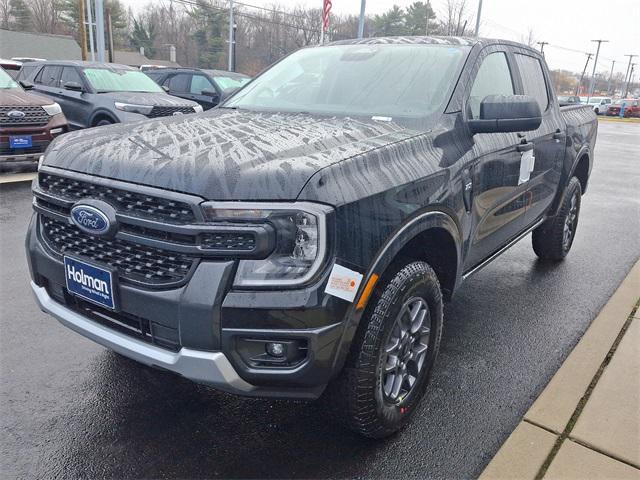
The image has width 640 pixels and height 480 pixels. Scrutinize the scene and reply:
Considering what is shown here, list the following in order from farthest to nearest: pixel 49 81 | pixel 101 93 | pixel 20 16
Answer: pixel 20 16, pixel 49 81, pixel 101 93

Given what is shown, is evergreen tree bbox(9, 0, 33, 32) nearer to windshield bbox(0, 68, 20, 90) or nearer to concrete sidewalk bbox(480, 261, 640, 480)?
windshield bbox(0, 68, 20, 90)

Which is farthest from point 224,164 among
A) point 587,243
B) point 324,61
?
point 587,243

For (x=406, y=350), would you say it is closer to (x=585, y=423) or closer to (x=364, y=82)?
(x=585, y=423)

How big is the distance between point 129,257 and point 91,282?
9.1 inches

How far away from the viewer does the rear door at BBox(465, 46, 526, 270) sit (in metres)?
3.00

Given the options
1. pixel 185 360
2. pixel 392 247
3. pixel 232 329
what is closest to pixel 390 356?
pixel 392 247

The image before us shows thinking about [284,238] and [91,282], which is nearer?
[284,238]

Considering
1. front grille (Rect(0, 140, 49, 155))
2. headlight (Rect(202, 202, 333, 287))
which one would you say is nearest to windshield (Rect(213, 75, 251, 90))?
front grille (Rect(0, 140, 49, 155))

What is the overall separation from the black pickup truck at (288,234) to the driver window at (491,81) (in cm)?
4

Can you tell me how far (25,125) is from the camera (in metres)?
7.75

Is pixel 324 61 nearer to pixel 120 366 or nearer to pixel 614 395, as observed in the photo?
pixel 120 366

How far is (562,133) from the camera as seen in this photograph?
4348mm

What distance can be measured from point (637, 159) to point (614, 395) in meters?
13.4

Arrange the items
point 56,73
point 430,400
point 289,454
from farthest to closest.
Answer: point 56,73 < point 430,400 < point 289,454
